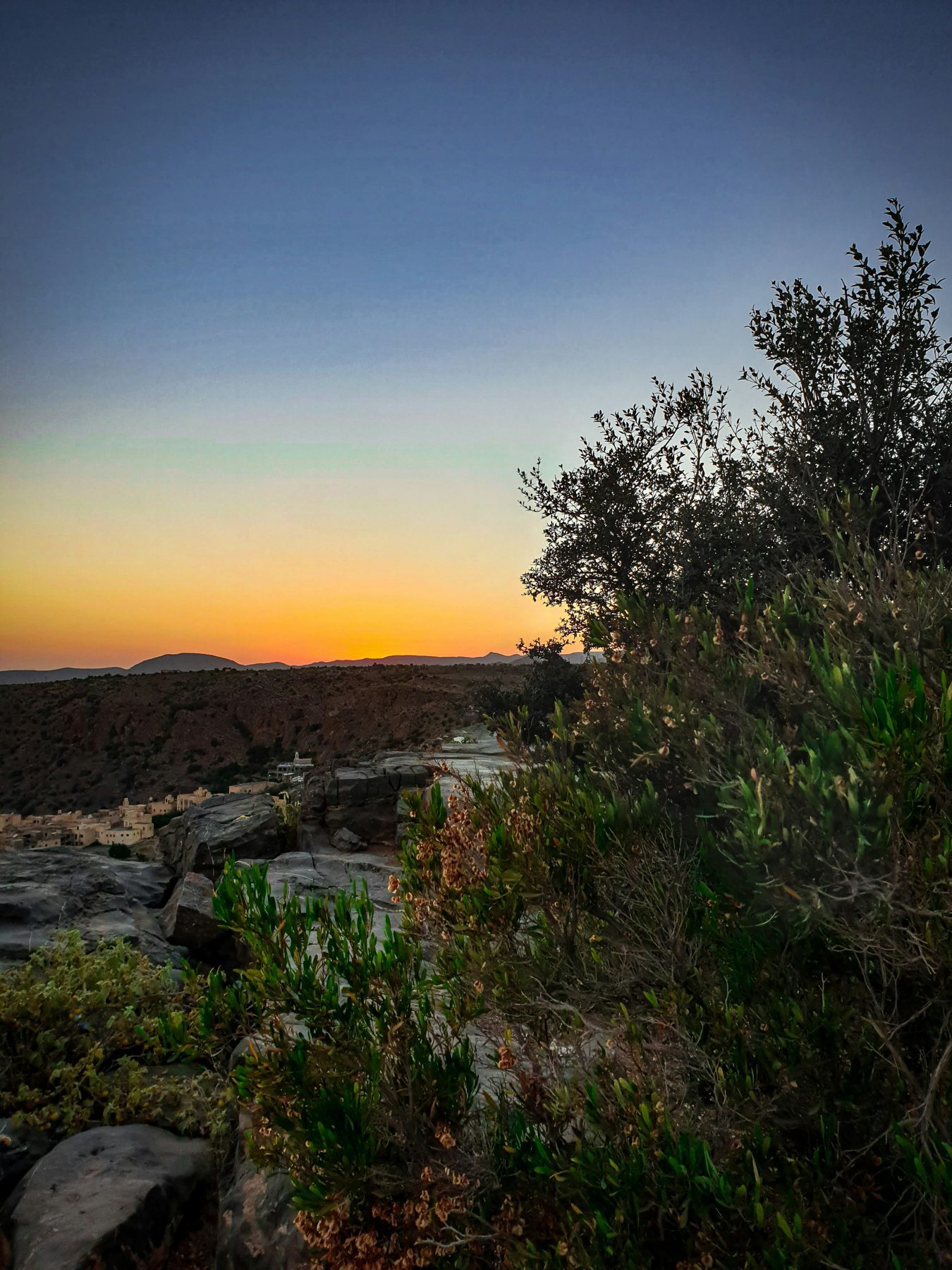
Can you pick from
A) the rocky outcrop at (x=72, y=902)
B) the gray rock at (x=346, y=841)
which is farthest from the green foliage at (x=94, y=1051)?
the gray rock at (x=346, y=841)

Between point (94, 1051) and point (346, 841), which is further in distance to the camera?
point (346, 841)

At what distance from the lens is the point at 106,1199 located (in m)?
3.90

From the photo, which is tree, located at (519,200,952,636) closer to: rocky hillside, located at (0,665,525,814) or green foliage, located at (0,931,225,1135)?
green foliage, located at (0,931,225,1135)

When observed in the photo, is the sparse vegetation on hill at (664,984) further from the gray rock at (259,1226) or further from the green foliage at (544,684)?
the green foliage at (544,684)

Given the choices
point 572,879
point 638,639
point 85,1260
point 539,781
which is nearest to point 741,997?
point 572,879

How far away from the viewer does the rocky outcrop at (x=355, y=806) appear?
11734 millimetres

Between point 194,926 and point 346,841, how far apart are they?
12.7 ft

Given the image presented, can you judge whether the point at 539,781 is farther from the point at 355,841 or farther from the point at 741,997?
the point at 355,841

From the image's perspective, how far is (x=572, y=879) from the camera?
11.3ft

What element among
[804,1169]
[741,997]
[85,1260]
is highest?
[741,997]

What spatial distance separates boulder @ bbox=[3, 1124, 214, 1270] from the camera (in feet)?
11.9

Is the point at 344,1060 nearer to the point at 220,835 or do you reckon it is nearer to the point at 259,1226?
the point at 259,1226

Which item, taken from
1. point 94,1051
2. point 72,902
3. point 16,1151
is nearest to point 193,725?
point 72,902

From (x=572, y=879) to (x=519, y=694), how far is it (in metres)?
12.7
